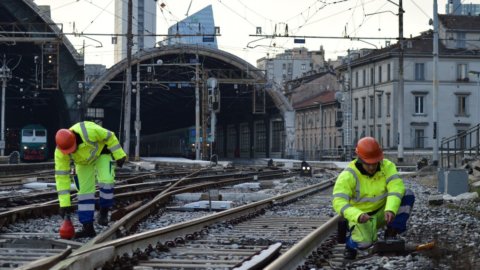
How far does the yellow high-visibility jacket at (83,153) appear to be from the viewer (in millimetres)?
10719

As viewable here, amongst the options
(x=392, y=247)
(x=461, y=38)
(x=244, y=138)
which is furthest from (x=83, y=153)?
(x=461, y=38)

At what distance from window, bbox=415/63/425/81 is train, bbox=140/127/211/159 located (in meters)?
26.5

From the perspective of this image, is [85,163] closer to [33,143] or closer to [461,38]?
[33,143]

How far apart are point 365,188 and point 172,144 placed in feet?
253

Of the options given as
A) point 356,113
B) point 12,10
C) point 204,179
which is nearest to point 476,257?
point 204,179

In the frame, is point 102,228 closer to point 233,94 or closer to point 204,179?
point 204,179

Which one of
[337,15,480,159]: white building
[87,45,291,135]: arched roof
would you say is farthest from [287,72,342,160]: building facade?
[87,45,291,135]: arched roof

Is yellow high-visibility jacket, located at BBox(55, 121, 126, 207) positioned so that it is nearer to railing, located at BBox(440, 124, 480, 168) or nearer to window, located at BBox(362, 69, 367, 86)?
railing, located at BBox(440, 124, 480, 168)

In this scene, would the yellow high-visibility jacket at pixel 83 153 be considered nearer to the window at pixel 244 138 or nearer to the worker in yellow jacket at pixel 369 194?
the worker in yellow jacket at pixel 369 194

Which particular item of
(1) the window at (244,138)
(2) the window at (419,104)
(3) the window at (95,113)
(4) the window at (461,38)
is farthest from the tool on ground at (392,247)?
(4) the window at (461,38)

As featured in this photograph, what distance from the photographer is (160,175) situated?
34031 mm

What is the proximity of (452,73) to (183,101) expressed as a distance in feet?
93.6

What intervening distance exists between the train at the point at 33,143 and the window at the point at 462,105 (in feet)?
145

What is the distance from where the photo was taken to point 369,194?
28.5ft
